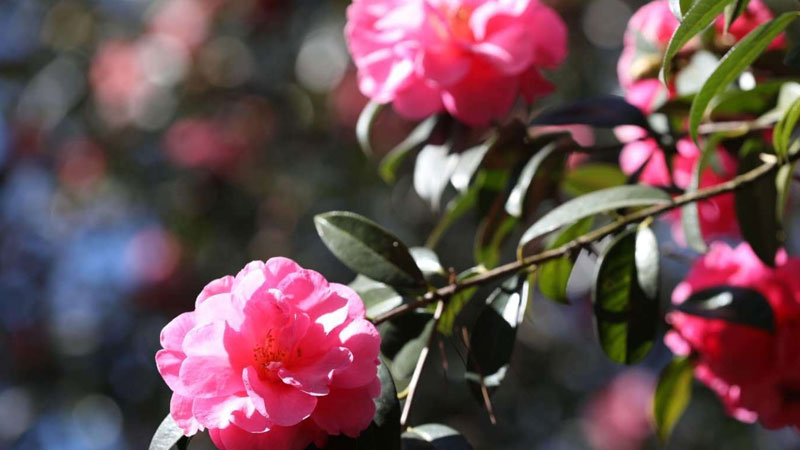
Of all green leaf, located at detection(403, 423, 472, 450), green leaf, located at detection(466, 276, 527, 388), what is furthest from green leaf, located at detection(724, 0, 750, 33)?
green leaf, located at detection(403, 423, 472, 450)

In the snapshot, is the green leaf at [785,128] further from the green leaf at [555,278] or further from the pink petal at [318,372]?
the pink petal at [318,372]

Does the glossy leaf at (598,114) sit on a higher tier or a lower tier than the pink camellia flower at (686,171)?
higher

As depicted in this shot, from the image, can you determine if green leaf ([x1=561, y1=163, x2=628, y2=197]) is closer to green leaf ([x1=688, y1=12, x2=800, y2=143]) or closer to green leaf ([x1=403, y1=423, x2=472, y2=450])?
green leaf ([x1=688, y1=12, x2=800, y2=143])

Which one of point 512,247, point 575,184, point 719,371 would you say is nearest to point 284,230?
point 512,247

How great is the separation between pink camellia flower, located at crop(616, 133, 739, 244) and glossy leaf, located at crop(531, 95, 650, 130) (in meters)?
0.09

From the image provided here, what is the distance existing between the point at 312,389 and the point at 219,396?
62mm

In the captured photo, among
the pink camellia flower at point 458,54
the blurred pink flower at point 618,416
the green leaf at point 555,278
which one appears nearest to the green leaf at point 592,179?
the pink camellia flower at point 458,54

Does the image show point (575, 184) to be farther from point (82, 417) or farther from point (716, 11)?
point (82, 417)

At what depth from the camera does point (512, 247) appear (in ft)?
8.36

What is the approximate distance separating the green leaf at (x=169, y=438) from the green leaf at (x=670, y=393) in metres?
0.55

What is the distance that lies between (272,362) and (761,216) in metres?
0.49

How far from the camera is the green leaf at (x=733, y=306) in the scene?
813 millimetres

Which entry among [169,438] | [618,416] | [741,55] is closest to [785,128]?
[741,55]

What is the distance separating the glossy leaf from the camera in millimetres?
917
